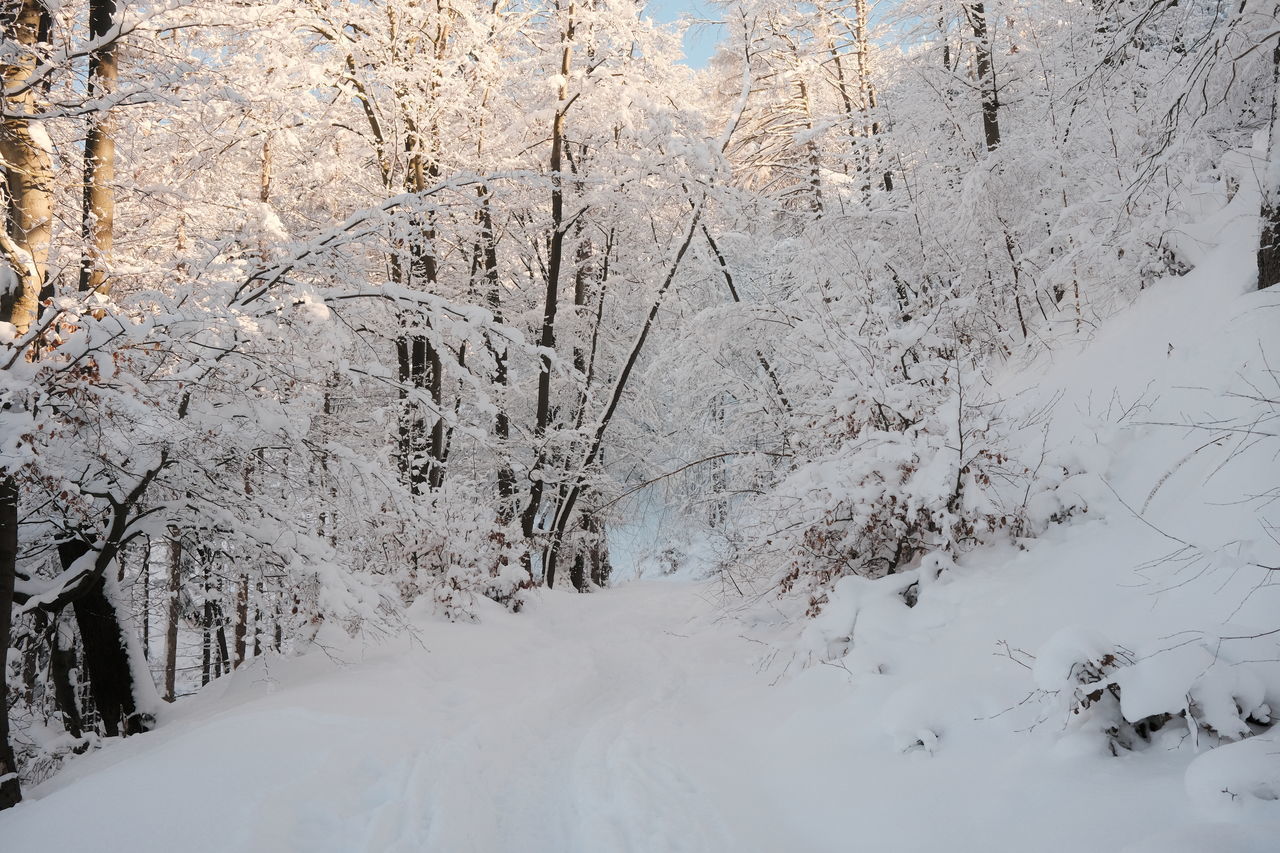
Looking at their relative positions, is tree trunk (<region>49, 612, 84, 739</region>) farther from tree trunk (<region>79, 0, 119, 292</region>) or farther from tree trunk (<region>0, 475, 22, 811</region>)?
tree trunk (<region>79, 0, 119, 292</region>)

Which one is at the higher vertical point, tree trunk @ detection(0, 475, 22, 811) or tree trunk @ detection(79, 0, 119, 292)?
tree trunk @ detection(79, 0, 119, 292)

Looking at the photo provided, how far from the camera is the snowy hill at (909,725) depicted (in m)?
2.71

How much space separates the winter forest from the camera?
319 centimetres

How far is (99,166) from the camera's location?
5.37 metres

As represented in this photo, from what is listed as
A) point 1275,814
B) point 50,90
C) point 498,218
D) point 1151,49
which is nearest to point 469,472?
point 498,218

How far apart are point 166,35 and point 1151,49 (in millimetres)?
9782

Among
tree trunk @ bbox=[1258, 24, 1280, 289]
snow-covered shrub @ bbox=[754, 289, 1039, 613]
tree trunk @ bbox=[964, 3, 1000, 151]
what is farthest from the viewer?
tree trunk @ bbox=[964, 3, 1000, 151]

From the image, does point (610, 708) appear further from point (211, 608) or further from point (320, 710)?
point (211, 608)

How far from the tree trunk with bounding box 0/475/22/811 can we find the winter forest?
24 mm

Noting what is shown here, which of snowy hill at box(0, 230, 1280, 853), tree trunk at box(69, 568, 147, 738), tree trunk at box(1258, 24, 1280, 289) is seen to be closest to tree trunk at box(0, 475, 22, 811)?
snowy hill at box(0, 230, 1280, 853)

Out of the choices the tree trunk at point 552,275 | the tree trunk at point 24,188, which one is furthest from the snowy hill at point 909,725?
the tree trunk at point 552,275

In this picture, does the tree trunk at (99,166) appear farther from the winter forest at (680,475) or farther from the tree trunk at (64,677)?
the tree trunk at (64,677)

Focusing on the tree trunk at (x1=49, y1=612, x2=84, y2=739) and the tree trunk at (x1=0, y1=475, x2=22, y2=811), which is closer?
the tree trunk at (x1=0, y1=475, x2=22, y2=811)

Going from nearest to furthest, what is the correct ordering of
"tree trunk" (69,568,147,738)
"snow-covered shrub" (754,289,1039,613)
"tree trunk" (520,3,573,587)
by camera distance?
"snow-covered shrub" (754,289,1039,613)
"tree trunk" (69,568,147,738)
"tree trunk" (520,3,573,587)
